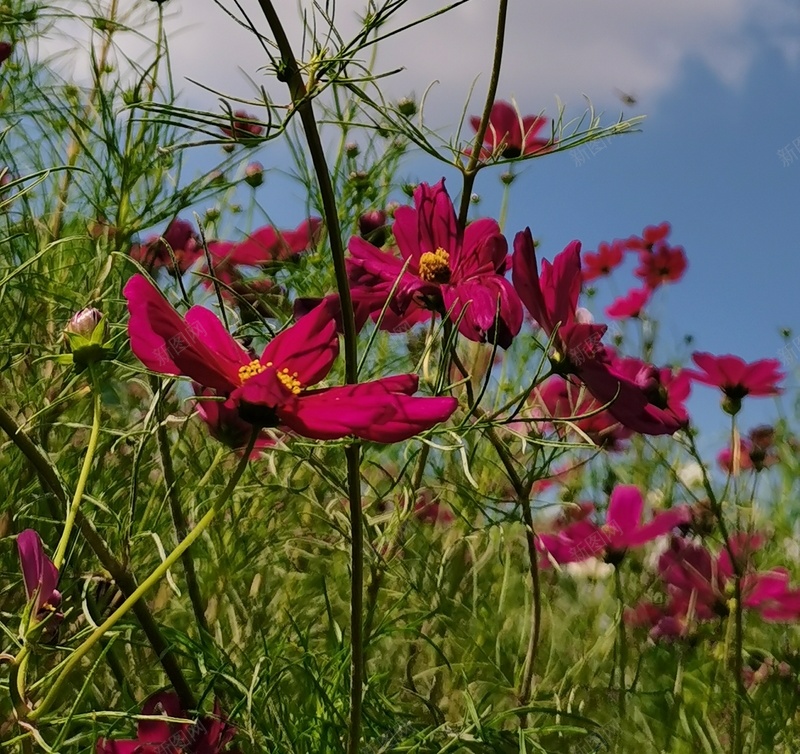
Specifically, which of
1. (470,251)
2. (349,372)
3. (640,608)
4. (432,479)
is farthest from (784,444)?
(349,372)

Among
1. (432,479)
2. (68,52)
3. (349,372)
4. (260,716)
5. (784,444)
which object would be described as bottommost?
(260,716)

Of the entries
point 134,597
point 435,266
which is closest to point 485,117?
point 435,266

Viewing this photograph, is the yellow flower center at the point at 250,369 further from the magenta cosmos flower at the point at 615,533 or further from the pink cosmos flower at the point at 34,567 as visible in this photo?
the magenta cosmos flower at the point at 615,533

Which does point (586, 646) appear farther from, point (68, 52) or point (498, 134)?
point (68, 52)

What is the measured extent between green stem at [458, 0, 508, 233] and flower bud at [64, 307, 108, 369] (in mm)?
219

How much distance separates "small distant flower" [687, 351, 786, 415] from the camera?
79cm

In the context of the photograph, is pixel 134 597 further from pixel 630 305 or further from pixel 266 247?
pixel 630 305

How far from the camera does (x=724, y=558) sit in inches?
34.0

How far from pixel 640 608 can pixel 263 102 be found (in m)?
0.80

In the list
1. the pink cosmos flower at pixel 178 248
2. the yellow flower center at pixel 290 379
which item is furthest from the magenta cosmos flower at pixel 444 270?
the pink cosmos flower at pixel 178 248

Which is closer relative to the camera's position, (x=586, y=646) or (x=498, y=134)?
(x=498, y=134)

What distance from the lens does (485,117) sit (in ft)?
1.61

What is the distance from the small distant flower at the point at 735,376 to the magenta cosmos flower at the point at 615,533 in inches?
4.9

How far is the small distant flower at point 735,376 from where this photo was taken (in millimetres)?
785
